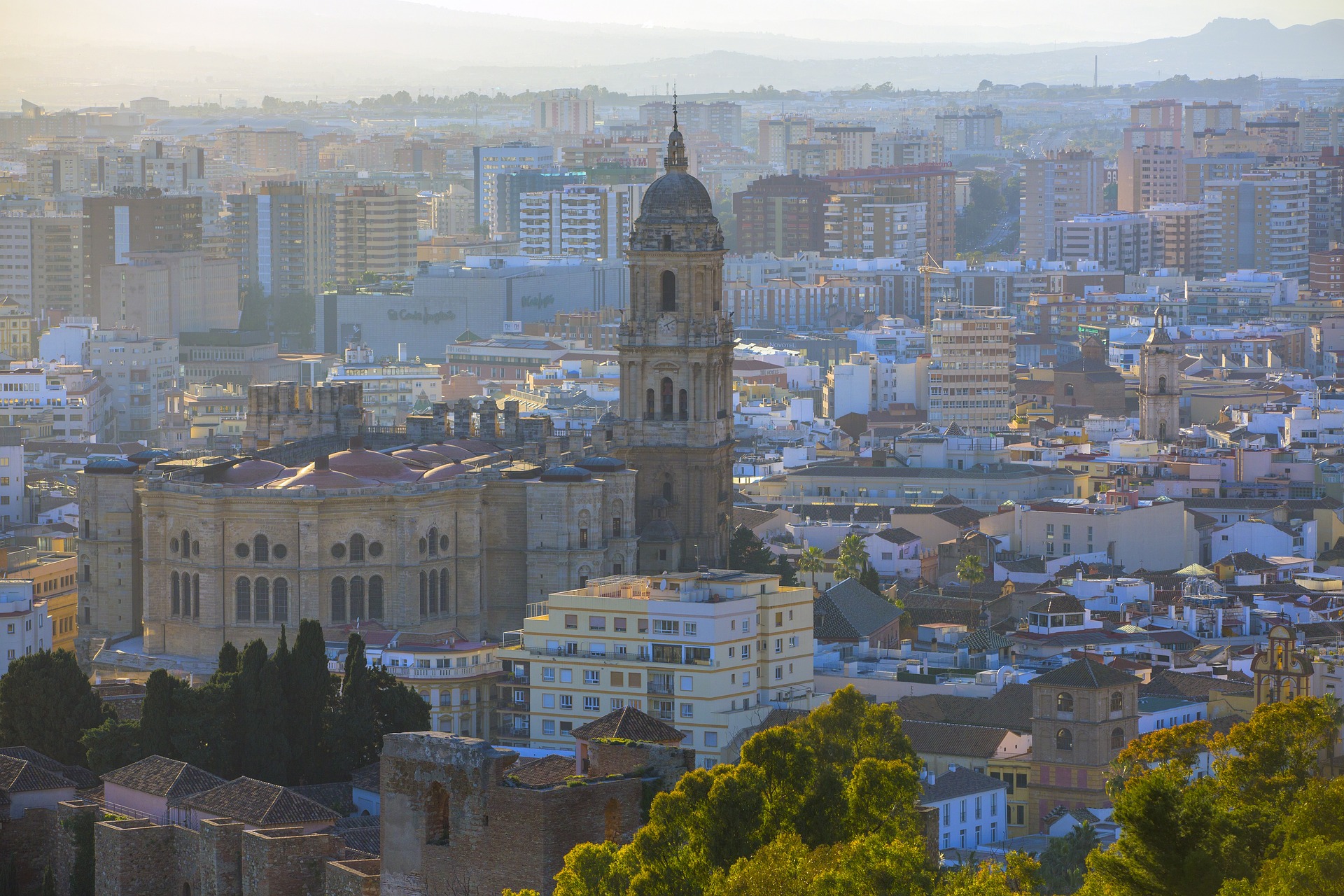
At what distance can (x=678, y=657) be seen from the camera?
71.0m

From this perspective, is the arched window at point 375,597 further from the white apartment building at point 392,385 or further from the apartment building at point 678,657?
the white apartment building at point 392,385

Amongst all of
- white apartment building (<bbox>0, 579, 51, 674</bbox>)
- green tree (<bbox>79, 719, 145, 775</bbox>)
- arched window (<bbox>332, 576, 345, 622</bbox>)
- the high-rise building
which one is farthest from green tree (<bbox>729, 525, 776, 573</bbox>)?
the high-rise building

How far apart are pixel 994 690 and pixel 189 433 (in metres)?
86.5

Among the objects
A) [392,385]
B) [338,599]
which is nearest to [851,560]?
[338,599]

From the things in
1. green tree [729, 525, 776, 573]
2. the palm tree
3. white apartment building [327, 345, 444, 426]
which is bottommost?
white apartment building [327, 345, 444, 426]

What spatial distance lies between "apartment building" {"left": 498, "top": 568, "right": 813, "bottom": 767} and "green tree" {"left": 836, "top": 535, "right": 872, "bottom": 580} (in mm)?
24495

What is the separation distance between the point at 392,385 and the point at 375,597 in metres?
97.5

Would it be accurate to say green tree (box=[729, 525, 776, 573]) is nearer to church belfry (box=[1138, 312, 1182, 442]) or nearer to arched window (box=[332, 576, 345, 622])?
arched window (box=[332, 576, 345, 622])

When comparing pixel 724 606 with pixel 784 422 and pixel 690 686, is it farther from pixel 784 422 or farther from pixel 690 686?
pixel 784 422

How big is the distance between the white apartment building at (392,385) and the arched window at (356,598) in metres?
84.4

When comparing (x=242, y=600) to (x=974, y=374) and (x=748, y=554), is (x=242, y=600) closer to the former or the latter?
(x=748, y=554)

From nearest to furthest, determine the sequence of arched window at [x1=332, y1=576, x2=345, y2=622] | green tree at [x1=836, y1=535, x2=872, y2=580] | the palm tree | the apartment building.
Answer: the apartment building, arched window at [x1=332, y1=576, x2=345, y2=622], green tree at [x1=836, y1=535, x2=872, y2=580], the palm tree

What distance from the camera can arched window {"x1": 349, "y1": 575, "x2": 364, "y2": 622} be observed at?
82.2 meters

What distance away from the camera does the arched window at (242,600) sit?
270 ft
